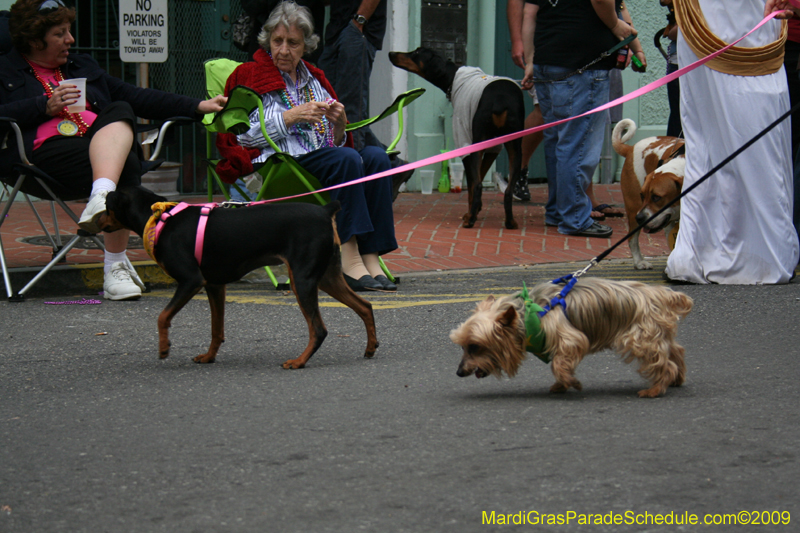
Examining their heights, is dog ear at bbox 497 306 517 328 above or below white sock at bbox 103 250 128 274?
above

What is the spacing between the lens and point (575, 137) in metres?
8.16

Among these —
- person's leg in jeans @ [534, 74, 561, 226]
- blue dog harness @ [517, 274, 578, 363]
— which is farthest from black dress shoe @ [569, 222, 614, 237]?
blue dog harness @ [517, 274, 578, 363]

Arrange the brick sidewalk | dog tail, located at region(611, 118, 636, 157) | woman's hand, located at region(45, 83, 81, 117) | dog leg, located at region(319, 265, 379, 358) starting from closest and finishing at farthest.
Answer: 1. dog leg, located at region(319, 265, 379, 358)
2. woman's hand, located at region(45, 83, 81, 117)
3. the brick sidewalk
4. dog tail, located at region(611, 118, 636, 157)

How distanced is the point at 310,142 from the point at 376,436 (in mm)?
3301

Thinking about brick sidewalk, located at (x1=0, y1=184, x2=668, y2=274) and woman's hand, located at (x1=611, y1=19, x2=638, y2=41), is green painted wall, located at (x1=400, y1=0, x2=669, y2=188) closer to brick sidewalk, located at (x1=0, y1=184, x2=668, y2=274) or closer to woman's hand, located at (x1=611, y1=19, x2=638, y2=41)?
brick sidewalk, located at (x1=0, y1=184, x2=668, y2=274)

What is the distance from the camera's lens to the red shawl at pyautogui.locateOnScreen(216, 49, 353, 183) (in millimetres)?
5824

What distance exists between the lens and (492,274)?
21.8ft

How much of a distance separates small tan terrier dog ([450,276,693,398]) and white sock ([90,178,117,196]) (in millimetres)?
2607

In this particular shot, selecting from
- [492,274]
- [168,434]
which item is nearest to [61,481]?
[168,434]

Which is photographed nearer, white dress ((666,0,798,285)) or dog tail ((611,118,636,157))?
white dress ((666,0,798,285))

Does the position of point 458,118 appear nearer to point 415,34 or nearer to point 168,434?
point 415,34

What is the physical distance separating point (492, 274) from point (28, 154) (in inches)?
126

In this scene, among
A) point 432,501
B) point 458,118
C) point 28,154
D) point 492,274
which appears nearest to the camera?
point 432,501

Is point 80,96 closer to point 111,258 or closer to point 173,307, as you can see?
point 111,258
